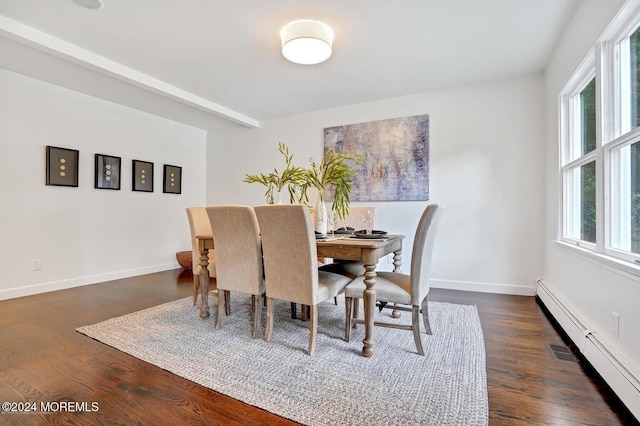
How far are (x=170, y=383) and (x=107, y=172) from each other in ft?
11.8

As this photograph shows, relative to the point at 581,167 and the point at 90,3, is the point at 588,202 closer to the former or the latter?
the point at 581,167

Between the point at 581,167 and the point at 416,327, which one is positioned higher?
the point at 581,167

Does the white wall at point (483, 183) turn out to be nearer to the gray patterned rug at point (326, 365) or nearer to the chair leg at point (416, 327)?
the gray patterned rug at point (326, 365)

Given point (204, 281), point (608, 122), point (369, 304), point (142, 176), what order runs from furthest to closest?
point (142, 176), point (204, 281), point (369, 304), point (608, 122)

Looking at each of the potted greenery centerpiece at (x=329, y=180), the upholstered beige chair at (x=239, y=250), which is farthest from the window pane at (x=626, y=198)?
the upholstered beige chair at (x=239, y=250)

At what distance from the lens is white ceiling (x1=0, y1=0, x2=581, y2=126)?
2.28 m

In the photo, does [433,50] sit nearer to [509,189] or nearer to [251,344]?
[509,189]

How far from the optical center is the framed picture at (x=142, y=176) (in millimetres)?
4562

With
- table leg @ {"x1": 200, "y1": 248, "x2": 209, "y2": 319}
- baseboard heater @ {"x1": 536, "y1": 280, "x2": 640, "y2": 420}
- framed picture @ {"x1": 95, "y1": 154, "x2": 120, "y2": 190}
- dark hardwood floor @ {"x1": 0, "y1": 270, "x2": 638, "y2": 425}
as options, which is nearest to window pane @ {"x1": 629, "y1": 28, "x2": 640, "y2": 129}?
baseboard heater @ {"x1": 536, "y1": 280, "x2": 640, "y2": 420}

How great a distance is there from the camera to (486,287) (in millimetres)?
3639

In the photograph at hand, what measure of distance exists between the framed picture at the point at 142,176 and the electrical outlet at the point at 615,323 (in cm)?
Result: 532

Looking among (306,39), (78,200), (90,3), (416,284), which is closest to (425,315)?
(416,284)

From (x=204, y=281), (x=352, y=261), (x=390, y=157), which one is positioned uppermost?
(x=390, y=157)

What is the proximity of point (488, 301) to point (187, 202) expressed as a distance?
15.8 ft
